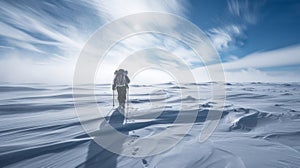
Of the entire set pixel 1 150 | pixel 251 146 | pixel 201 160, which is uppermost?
pixel 251 146

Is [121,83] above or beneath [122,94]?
above

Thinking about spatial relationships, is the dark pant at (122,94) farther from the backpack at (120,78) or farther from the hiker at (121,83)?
the backpack at (120,78)

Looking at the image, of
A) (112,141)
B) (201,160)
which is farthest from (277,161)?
(112,141)

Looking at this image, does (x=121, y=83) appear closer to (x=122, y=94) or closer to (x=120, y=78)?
(x=120, y=78)

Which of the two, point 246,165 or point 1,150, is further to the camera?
point 1,150

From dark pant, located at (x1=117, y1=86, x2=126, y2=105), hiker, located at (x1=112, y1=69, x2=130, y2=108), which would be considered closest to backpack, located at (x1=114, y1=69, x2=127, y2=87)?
hiker, located at (x1=112, y1=69, x2=130, y2=108)

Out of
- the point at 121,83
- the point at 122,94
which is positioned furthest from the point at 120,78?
the point at 122,94

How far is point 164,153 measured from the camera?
2.69m

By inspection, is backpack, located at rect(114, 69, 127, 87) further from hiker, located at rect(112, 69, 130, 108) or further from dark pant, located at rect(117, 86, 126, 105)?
dark pant, located at rect(117, 86, 126, 105)

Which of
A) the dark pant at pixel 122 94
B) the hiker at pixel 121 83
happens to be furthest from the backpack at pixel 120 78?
the dark pant at pixel 122 94

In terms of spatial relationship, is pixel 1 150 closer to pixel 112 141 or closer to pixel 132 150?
pixel 112 141

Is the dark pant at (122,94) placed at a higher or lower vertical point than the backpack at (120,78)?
lower

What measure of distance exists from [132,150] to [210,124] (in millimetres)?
2765

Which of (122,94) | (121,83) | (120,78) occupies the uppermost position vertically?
(120,78)
